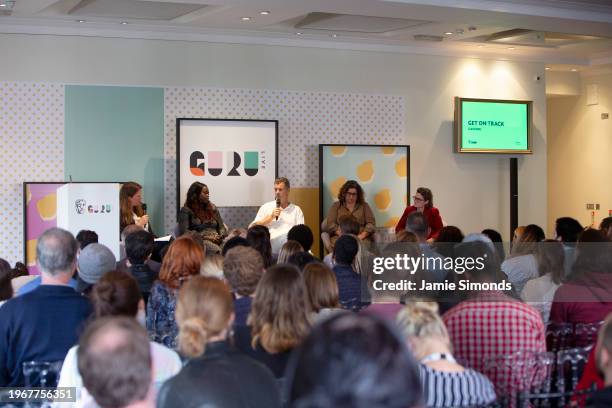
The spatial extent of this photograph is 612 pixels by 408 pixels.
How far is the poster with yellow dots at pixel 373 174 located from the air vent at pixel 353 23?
1.50 meters

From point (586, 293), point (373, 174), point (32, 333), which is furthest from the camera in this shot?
point (373, 174)

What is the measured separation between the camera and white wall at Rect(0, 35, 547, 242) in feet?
29.8

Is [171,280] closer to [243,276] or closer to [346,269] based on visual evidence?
[243,276]

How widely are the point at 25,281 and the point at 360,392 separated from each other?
427cm

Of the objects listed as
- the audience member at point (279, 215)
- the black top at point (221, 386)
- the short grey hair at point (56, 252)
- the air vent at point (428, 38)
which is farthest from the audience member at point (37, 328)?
the air vent at point (428, 38)

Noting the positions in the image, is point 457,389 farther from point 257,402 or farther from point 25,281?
point 25,281

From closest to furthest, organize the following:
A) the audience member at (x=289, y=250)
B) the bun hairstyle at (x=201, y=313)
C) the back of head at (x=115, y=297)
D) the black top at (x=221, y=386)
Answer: the black top at (x=221, y=386) < the bun hairstyle at (x=201, y=313) < the back of head at (x=115, y=297) < the audience member at (x=289, y=250)

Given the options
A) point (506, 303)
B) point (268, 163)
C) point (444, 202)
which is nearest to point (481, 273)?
point (506, 303)

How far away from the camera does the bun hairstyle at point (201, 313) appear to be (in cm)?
279

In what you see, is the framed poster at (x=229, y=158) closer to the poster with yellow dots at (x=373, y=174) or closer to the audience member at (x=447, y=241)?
the poster with yellow dots at (x=373, y=174)

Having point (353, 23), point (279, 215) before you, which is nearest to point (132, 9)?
point (353, 23)

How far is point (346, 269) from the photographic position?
5262mm

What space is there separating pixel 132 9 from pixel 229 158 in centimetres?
211

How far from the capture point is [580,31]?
9.38 metres
